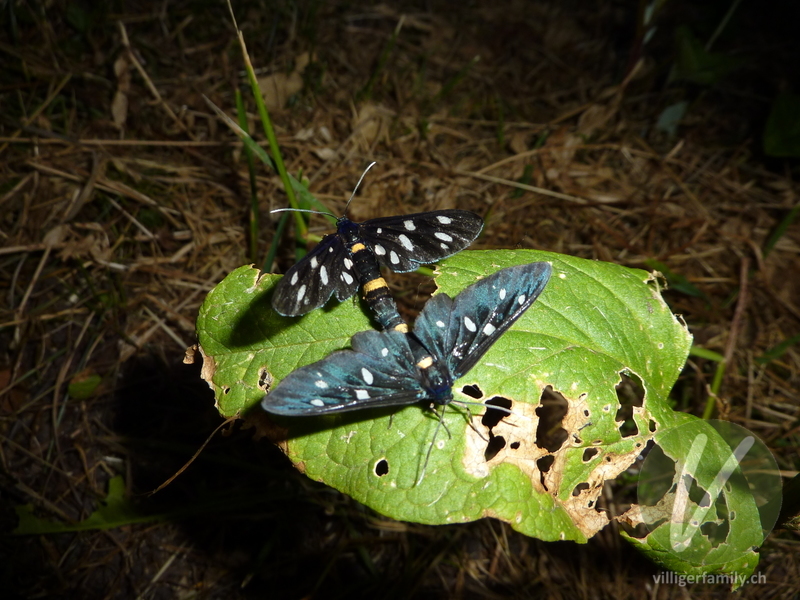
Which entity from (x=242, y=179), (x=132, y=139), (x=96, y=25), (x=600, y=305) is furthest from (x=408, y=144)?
(x=96, y=25)

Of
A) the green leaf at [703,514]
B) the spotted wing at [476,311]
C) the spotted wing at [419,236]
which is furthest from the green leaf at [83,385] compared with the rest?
the green leaf at [703,514]

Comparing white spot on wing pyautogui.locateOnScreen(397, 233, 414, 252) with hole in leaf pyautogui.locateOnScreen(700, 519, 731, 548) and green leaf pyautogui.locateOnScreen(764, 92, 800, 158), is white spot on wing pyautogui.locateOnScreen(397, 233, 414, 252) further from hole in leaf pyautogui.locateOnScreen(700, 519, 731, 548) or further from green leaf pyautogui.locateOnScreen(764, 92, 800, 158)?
green leaf pyautogui.locateOnScreen(764, 92, 800, 158)

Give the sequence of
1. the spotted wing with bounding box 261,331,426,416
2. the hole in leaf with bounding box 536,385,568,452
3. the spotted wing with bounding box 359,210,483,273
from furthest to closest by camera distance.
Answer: the hole in leaf with bounding box 536,385,568,452 < the spotted wing with bounding box 359,210,483,273 < the spotted wing with bounding box 261,331,426,416

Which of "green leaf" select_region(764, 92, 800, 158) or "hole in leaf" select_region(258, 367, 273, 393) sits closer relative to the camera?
"hole in leaf" select_region(258, 367, 273, 393)

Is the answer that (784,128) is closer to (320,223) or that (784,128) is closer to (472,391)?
(320,223)

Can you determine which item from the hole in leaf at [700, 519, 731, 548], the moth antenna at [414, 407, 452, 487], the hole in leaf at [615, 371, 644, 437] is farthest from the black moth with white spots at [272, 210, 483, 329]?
the hole in leaf at [615, 371, 644, 437]

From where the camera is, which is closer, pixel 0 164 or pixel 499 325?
pixel 499 325

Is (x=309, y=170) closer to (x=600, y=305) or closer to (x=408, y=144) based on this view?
(x=408, y=144)
